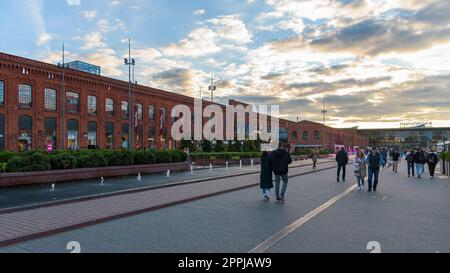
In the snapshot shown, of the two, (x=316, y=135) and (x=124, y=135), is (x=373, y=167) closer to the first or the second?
(x=124, y=135)

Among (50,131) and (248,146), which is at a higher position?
(50,131)

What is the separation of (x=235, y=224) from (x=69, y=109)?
46.9 meters

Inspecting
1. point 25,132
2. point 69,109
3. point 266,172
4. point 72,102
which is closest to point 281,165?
point 266,172

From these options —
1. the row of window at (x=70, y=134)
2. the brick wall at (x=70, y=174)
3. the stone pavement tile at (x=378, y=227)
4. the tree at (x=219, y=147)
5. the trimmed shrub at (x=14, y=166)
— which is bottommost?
the stone pavement tile at (x=378, y=227)

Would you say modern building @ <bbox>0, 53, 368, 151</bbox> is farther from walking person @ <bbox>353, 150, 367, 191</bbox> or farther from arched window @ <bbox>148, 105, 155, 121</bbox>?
walking person @ <bbox>353, 150, 367, 191</bbox>

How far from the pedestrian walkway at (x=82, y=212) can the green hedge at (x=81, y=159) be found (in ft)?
17.6

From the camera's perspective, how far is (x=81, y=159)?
19.2 meters

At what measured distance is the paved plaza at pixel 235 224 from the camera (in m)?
7.04

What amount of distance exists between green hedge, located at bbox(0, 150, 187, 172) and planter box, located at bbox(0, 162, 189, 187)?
35cm

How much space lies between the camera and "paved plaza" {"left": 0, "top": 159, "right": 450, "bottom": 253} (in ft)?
23.1

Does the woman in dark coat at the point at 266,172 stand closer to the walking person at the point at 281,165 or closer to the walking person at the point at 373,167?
the walking person at the point at 281,165

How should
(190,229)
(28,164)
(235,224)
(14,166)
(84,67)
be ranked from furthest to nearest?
(84,67) < (28,164) < (14,166) < (235,224) < (190,229)

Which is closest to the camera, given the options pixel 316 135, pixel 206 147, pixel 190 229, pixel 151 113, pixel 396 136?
pixel 190 229

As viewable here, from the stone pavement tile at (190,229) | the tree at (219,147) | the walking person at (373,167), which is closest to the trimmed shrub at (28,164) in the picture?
the stone pavement tile at (190,229)
